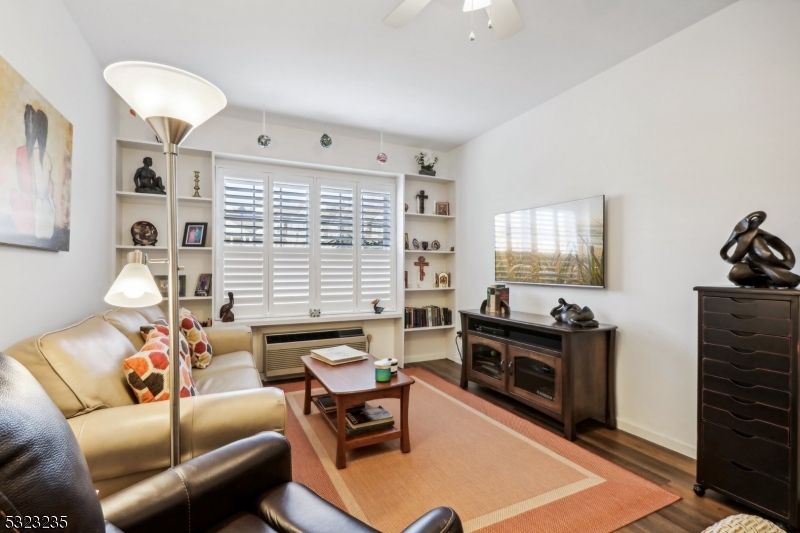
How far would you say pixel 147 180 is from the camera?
328 cm

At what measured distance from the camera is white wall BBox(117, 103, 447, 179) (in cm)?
338

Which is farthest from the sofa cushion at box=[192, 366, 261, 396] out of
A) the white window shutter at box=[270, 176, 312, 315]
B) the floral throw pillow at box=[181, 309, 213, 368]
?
the white window shutter at box=[270, 176, 312, 315]

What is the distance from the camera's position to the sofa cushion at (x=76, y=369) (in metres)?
1.33

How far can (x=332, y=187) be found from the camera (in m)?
4.25

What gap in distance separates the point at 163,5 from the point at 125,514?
2537mm

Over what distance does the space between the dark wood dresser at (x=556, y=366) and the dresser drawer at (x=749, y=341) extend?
767mm

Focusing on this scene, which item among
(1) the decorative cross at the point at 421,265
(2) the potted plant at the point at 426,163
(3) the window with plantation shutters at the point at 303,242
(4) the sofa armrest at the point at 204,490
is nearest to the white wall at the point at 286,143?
(2) the potted plant at the point at 426,163

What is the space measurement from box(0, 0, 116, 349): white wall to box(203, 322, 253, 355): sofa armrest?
825 millimetres

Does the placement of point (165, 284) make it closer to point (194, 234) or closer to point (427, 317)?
point (194, 234)

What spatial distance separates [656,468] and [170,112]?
118 inches

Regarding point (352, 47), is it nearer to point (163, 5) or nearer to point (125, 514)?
point (163, 5)

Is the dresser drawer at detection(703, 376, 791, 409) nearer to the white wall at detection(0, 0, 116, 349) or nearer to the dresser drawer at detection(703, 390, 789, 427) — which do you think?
the dresser drawer at detection(703, 390, 789, 427)

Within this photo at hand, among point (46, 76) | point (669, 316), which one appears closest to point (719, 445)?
point (669, 316)

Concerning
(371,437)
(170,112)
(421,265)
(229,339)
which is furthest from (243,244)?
(170,112)
